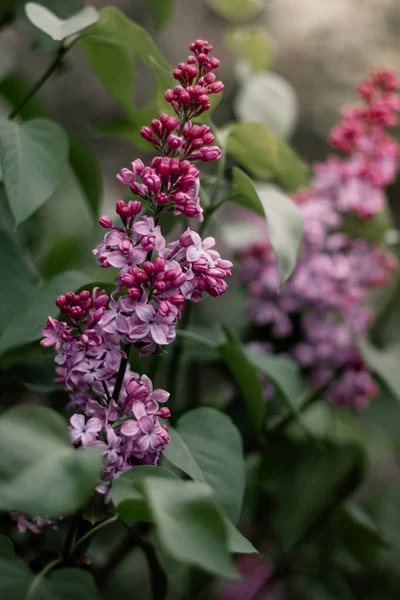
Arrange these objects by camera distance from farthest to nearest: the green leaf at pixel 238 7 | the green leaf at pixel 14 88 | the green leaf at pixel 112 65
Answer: the green leaf at pixel 238 7 → the green leaf at pixel 14 88 → the green leaf at pixel 112 65

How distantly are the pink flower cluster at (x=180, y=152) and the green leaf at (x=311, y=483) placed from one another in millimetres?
503

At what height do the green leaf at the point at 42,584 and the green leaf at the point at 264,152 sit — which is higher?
the green leaf at the point at 264,152

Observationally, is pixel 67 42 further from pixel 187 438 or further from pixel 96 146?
pixel 96 146

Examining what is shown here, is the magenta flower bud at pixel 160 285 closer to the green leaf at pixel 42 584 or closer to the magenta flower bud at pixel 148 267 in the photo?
the magenta flower bud at pixel 148 267

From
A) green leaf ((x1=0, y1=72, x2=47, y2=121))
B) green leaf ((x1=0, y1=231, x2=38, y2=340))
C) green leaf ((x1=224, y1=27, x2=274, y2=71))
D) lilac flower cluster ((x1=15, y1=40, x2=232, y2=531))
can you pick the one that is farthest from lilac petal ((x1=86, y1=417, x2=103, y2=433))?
green leaf ((x1=224, y1=27, x2=274, y2=71))

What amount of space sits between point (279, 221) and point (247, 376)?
0.15 m

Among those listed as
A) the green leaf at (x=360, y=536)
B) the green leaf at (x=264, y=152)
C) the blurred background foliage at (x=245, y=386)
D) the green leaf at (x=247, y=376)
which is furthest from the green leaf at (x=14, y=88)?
the green leaf at (x=360, y=536)

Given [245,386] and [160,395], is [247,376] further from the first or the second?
[160,395]

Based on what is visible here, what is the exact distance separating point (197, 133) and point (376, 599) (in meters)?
0.86

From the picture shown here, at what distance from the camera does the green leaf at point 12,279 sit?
61 cm

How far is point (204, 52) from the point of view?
47 cm

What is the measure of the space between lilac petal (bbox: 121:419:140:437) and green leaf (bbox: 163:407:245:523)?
47mm

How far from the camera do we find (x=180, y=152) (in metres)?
0.45

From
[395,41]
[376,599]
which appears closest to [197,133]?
[376,599]
